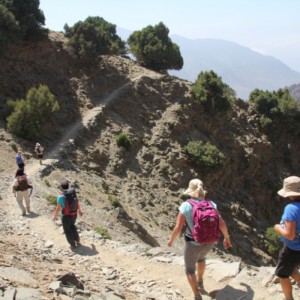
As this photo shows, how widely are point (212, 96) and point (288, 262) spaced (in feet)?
99.6

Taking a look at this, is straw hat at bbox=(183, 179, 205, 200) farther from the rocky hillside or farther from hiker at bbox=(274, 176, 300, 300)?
the rocky hillside

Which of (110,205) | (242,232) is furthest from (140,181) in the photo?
(242,232)

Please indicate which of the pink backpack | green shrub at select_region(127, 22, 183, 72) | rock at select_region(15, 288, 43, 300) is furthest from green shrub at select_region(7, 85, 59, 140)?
green shrub at select_region(127, 22, 183, 72)

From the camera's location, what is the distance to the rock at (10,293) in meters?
4.14

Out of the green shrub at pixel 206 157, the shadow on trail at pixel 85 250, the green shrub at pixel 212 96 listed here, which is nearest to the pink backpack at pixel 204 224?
the shadow on trail at pixel 85 250

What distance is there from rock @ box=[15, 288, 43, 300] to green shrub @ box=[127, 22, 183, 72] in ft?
122

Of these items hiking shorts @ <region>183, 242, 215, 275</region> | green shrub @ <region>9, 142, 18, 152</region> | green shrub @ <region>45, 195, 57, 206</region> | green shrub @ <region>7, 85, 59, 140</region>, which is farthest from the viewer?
green shrub @ <region>7, 85, 59, 140</region>

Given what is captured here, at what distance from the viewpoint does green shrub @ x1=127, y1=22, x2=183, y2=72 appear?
1494 inches

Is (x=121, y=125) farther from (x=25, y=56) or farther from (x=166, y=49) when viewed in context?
(x=166, y=49)

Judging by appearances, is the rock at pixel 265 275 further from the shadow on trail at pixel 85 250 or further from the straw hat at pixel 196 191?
the shadow on trail at pixel 85 250

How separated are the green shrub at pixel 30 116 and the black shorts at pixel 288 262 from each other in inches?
801

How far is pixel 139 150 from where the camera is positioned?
86.3 ft

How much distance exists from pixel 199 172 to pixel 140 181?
785 cm

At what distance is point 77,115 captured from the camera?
1070 inches
